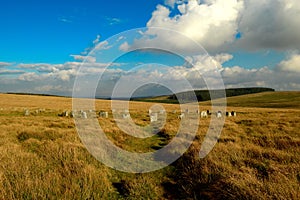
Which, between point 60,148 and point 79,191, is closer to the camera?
point 79,191

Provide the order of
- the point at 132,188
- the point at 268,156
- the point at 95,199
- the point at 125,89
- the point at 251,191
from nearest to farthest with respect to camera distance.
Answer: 1. the point at 251,191
2. the point at 95,199
3. the point at 132,188
4. the point at 268,156
5. the point at 125,89

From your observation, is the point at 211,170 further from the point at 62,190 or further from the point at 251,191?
the point at 62,190

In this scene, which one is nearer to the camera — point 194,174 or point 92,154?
→ point 194,174

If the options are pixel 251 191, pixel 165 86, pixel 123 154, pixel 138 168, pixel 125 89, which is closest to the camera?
pixel 251 191

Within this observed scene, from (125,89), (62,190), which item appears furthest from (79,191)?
(125,89)

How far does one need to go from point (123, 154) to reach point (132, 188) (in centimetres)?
423

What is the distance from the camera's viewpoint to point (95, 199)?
5.67 meters

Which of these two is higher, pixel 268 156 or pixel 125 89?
pixel 125 89

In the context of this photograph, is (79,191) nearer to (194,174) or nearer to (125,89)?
(194,174)

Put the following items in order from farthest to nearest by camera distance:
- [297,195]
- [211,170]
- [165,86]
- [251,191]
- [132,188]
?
[165,86]
[211,170]
[132,188]
[251,191]
[297,195]

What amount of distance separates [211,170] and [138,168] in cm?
247

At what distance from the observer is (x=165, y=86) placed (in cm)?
1559

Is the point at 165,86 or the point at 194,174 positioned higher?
the point at 165,86

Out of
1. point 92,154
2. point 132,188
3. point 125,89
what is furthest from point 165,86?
point 132,188
